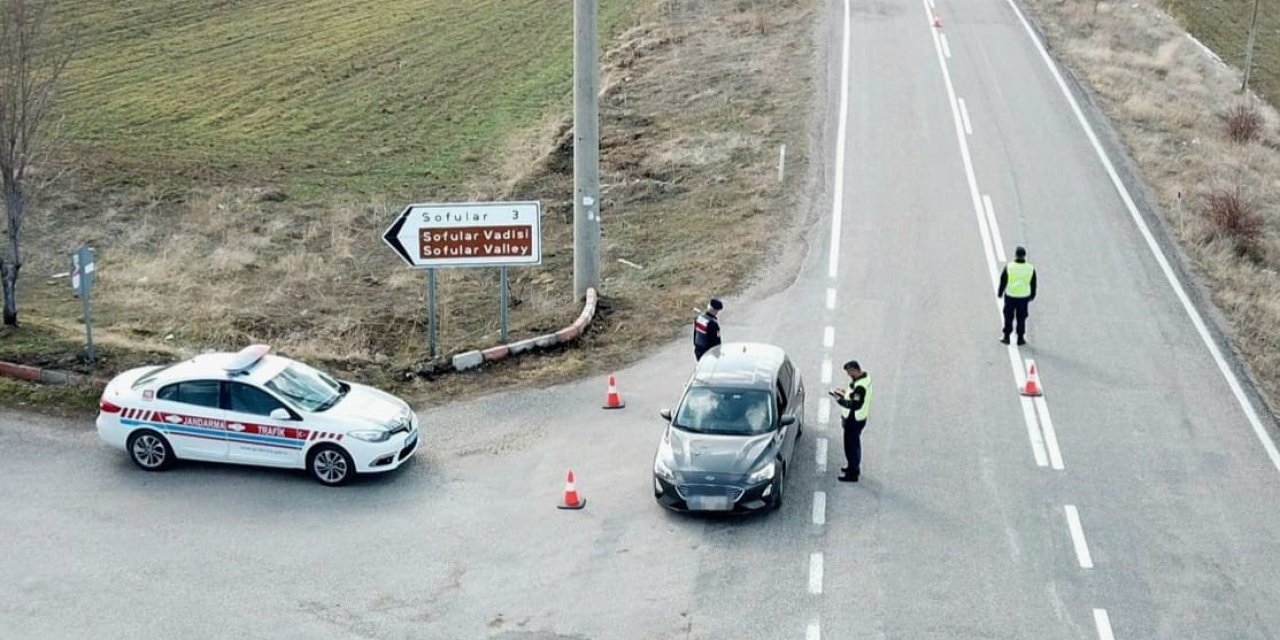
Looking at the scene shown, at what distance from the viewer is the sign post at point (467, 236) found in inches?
851

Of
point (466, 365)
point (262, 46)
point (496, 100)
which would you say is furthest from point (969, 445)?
point (262, 46)

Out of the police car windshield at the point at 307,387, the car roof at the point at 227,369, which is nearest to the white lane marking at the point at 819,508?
the police car windshield at the point at 307,387

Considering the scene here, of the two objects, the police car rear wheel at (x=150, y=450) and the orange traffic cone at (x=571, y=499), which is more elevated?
the police car rear wheel at (x=150, y=450)

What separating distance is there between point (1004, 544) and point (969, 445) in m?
2.93

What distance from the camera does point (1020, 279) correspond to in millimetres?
22062

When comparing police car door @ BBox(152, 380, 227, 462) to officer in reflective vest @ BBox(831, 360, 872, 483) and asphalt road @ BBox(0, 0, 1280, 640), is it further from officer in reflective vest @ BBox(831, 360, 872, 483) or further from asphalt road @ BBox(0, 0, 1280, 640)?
officer in reflective vest @ BBox(831, 360, 872, 483)

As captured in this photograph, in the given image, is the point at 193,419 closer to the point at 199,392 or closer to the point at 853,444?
the point at 199,392

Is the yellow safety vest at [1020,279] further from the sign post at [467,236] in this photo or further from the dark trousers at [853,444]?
the sign post at [467,236]

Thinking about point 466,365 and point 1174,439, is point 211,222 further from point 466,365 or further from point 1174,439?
point 1174,439

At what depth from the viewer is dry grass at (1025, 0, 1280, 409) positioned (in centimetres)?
2533

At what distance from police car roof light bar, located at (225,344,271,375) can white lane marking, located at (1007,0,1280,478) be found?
13.5 metres

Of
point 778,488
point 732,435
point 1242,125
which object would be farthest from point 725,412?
point 1242,125

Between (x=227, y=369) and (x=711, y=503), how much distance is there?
6.43 metres

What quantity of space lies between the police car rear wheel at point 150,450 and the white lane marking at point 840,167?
41.1 ft
